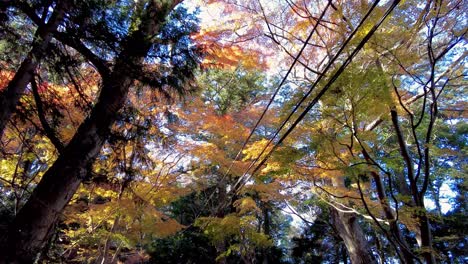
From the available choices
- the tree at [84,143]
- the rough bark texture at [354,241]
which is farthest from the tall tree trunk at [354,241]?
the tree at [84,143]

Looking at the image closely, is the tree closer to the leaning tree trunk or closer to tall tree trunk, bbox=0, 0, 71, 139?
the leaning tree trunk

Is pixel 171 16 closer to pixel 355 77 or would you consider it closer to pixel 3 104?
pixel 3 104

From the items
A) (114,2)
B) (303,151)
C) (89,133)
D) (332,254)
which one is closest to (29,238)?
(89,133)

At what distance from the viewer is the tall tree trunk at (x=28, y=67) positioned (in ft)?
7.75

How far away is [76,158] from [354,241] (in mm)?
5711

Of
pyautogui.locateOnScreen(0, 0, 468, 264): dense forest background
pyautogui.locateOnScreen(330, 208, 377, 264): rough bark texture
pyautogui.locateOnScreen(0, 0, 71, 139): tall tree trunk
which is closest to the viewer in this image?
pyautogui.locateOnScreen(0, 0, 71, 139): tall tree trunk

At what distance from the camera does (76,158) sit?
3072 mm

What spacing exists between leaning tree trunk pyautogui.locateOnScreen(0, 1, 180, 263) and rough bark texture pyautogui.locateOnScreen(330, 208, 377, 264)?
539cm

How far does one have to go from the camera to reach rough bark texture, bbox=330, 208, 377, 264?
5.97 metres

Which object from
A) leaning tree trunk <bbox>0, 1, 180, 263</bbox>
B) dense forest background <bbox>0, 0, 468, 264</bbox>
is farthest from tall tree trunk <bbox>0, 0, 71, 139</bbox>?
leaning tree trunk <bbox>0, 1, 180, 263</bbox>

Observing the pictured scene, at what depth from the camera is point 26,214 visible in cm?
272

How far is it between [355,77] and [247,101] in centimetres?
922

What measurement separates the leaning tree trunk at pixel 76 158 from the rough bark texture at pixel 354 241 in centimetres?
539

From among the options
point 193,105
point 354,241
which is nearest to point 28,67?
point 193,105
